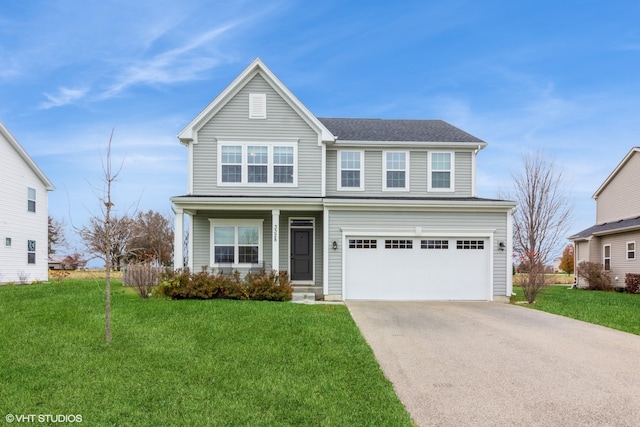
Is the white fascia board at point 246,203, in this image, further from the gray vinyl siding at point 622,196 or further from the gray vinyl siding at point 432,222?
the gray vinyl siding at point 622,196

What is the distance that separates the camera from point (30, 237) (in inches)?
998

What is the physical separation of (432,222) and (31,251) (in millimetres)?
21123

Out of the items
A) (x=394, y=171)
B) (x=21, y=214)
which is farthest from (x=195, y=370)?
(x=21, y=214)

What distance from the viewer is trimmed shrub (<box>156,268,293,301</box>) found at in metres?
14.9

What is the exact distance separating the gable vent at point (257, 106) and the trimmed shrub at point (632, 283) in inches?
768

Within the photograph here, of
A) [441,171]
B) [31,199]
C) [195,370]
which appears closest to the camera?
[195,370]

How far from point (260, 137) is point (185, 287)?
20.3 feet

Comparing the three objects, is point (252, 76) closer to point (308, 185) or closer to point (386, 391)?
point (308, 185)

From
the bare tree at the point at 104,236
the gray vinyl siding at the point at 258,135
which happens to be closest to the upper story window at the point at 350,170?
the gray vinyl siding at the point at 258,135

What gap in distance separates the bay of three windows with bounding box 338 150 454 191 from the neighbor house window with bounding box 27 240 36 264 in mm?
17460

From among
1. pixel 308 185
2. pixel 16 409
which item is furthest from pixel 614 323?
pixel 16 409

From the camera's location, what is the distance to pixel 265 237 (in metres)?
18.0

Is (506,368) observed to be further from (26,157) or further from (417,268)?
(26,157)

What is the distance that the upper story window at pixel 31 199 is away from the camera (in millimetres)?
25281
